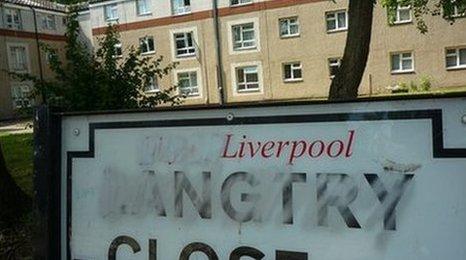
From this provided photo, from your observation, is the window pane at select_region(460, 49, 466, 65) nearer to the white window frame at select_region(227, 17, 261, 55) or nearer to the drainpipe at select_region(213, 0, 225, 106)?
the white window frame at select_region(227, 17, 261, 55)

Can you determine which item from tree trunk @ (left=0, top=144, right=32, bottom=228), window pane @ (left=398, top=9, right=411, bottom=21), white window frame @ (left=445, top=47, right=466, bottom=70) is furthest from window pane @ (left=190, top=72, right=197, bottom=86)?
tree trunk @ (left=0, top=144, right=32, bottom=228)

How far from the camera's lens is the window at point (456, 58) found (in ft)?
92.9

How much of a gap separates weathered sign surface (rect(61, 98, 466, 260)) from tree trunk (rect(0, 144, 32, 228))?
10.7ft

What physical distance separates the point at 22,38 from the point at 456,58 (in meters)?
32.9

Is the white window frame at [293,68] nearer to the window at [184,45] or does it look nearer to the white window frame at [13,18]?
the window at [184,45]

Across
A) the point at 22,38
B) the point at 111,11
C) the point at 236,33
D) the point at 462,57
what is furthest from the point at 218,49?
the point at 22,38

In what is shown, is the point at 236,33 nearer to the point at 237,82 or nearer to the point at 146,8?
the point at 237,82

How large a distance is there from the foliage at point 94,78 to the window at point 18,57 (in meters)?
38.3

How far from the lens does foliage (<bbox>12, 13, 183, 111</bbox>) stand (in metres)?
5.72

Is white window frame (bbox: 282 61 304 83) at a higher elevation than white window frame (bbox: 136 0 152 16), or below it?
below

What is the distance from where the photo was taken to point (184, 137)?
192cm

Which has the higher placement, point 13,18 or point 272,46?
point 13,18

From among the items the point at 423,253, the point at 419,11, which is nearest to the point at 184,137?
the point at 423,253

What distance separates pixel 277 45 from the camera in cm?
3312
